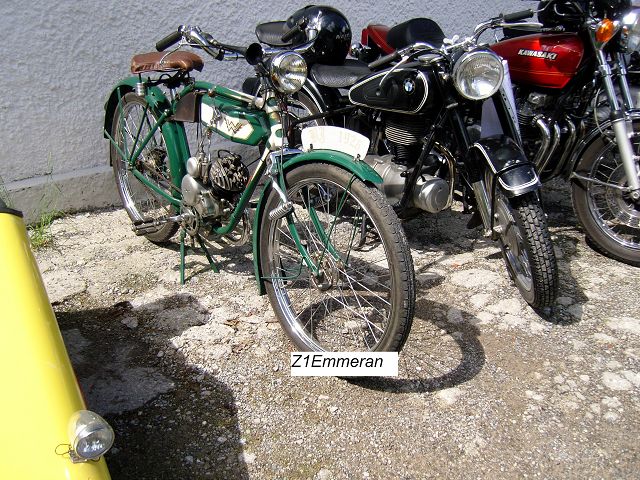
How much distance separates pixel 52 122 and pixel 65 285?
4.24 ft

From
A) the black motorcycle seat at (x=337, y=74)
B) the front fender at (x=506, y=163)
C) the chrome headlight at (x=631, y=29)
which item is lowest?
the front fender at (x=506, y=163)

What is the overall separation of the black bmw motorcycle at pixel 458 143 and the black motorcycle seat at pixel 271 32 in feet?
2.89

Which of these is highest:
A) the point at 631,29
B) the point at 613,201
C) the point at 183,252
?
the point at 631,29

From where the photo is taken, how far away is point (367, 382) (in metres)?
2.47

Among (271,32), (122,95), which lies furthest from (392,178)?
(122,95)

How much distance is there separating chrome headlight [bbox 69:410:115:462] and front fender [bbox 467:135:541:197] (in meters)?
2.03

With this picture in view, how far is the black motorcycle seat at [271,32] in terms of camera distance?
4.16m

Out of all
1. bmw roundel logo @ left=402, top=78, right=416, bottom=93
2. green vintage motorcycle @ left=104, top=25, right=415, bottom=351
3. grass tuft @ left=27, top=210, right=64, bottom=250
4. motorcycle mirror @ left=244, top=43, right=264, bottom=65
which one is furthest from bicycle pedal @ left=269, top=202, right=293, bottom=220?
grass tuft @ left=27, top=210, right=64, bottom=250

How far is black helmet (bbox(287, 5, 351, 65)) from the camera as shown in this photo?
12.5 feet

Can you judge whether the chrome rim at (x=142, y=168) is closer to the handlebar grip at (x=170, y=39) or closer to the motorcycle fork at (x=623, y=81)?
the handlebar grip at (x=170, y=39)

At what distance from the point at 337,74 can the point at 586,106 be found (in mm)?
1578

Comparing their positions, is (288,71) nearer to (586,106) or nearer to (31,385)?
(31,385)

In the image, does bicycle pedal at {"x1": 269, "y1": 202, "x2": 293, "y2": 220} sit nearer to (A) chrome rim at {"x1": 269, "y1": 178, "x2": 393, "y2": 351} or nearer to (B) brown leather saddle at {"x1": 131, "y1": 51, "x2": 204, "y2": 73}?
(A) chrome rim at {"x1": 269, "y1": 178, "x2": 393, "y2": 351}

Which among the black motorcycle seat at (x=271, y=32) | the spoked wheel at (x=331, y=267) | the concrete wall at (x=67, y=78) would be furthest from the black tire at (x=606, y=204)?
the concrete wall at (x=67, y=78)
